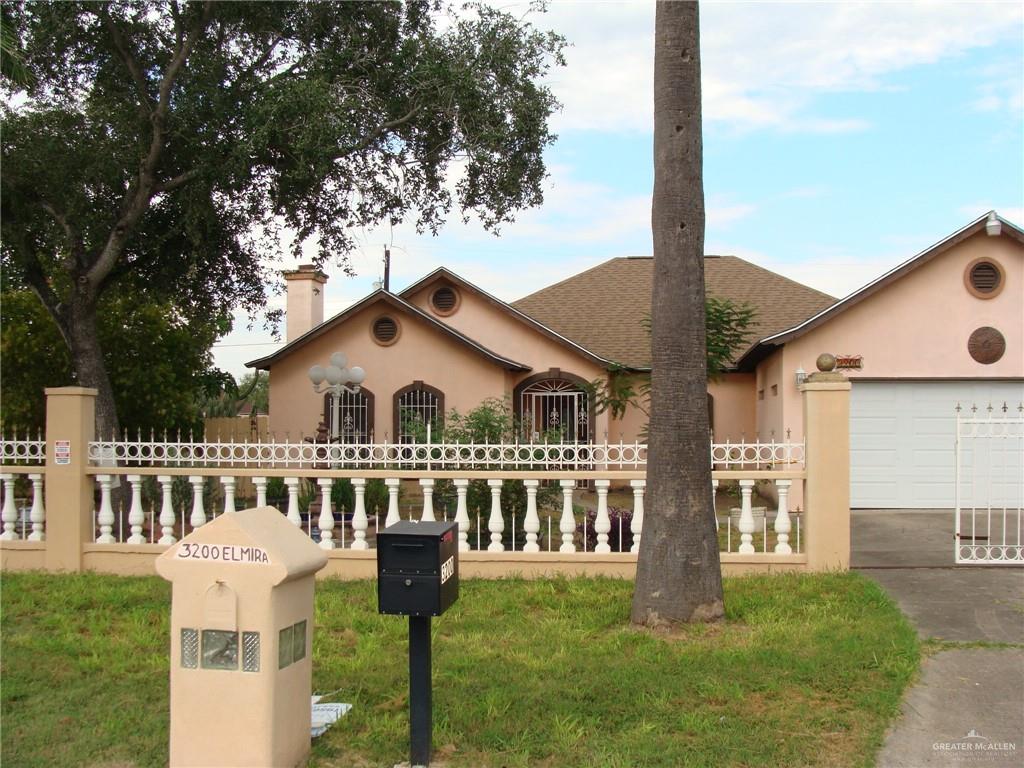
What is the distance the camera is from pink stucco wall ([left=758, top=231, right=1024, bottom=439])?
49.9 feet

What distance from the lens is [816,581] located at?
794 cm

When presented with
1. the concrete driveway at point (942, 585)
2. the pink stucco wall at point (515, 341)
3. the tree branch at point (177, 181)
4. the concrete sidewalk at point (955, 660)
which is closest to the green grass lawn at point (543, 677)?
the concrete sidewalk at point (955, 660)

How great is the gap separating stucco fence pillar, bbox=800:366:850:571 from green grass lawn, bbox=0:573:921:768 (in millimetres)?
246

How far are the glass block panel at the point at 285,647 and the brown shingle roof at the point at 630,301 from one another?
15760 millimetres

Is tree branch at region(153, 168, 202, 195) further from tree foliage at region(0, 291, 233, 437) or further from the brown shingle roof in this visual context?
the brown shingle roof

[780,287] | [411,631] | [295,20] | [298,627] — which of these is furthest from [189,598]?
[780,287]

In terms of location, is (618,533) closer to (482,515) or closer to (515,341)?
(482,515)

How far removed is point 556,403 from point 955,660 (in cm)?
1380

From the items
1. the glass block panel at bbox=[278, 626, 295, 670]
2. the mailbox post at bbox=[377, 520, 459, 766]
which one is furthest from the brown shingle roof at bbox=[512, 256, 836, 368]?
the glass block panel at bbox=[278, 626, 295, 670]

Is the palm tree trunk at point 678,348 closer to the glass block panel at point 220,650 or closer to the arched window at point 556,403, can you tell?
the glass block panel at point 220,650

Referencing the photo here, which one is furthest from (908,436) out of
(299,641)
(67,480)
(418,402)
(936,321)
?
(299,641)

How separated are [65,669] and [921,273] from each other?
13.7 metres

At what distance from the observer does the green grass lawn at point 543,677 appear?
15.8 feet

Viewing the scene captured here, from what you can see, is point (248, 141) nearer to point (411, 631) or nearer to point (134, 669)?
point (134, 669)
